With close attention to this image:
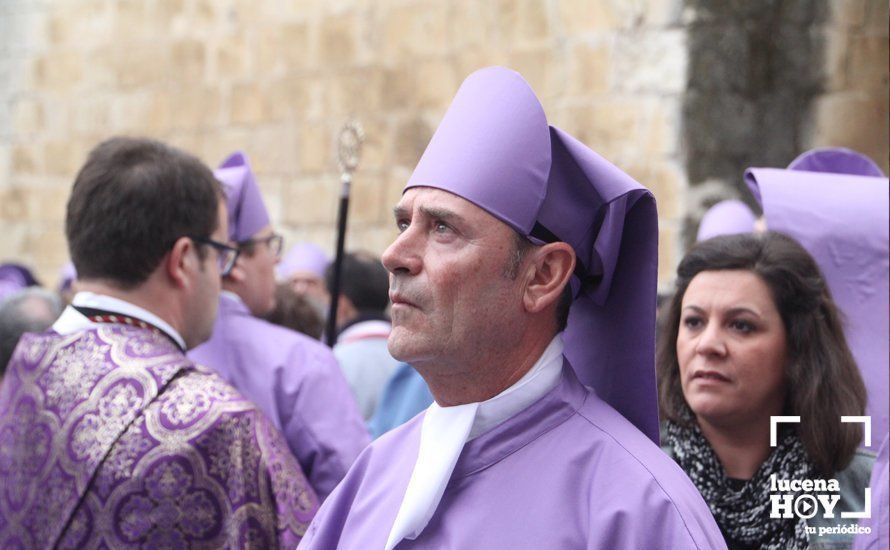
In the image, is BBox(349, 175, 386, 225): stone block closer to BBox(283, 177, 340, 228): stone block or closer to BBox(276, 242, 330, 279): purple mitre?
BBox(283, 177, 340, 228): stone block

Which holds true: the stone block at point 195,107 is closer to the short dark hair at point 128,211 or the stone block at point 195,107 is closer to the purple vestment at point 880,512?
the short dark hair at point 128,211

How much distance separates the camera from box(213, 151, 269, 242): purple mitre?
4727 mm

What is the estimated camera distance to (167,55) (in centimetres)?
1152

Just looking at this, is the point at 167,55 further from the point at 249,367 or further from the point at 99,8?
the point at 249,367

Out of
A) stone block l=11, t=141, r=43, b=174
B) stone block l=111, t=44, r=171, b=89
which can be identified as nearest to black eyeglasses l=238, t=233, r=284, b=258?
stone block l=111, t=44, r=171, b=89

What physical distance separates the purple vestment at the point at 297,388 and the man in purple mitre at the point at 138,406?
67 centimetres

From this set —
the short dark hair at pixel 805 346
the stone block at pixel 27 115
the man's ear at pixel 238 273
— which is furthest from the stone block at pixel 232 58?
the short dark hair at pixel 805 346

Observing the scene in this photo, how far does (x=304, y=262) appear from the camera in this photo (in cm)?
845

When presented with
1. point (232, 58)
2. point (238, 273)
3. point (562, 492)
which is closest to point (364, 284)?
point (238, 273)

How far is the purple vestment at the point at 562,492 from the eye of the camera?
86.9 inches

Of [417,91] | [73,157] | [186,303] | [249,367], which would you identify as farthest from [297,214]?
[186,303]

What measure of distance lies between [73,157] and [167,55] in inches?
59.1

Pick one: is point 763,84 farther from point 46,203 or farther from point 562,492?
point 46,203

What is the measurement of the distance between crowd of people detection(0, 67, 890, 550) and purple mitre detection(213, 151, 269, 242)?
0.01 meters
